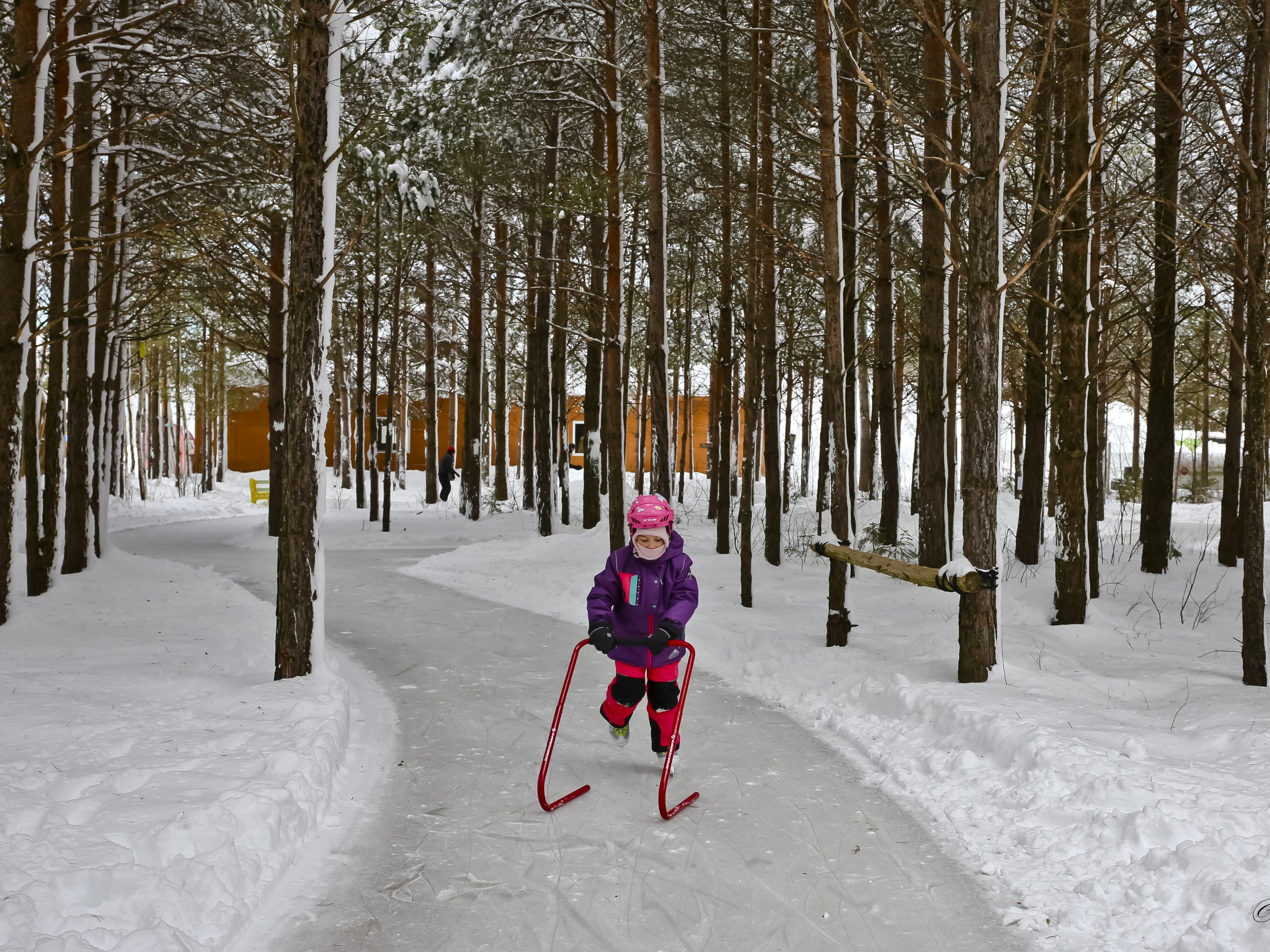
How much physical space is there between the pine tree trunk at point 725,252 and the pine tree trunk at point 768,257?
18.3 inches

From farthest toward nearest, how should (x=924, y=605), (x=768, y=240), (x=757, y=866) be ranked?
(x=768, y=240), (x=924, y=605), (x=757, y=866)

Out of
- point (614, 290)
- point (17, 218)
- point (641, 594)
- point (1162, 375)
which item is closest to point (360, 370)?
point (614, 290)

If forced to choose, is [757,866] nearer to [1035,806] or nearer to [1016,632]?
[1035,806]

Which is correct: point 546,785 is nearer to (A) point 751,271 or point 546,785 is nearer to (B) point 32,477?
(B) point 32,477

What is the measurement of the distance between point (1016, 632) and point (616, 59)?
980cm

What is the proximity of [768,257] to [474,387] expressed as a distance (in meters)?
13.6

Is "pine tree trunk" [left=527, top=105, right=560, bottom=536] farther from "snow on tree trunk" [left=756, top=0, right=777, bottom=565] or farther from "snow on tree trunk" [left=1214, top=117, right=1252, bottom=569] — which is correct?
"snow on tree trunk" [left=1214, top=117, right=1252, bottom=569]

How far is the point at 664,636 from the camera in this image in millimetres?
5891

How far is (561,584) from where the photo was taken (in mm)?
14578

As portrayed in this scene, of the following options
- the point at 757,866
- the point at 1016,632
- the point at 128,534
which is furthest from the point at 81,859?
the point at 128,534

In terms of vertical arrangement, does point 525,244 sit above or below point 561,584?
above

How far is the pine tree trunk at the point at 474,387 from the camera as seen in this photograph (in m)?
22.9

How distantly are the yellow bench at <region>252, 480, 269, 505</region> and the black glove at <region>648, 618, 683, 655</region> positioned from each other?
31.9 metres

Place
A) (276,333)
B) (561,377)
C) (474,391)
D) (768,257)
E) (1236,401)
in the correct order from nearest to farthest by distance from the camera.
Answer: (768,257)
(1236,401)
(276,333)
(561,377)
(474,391)
